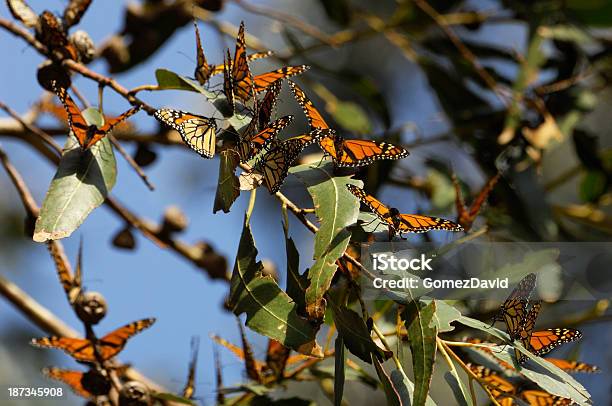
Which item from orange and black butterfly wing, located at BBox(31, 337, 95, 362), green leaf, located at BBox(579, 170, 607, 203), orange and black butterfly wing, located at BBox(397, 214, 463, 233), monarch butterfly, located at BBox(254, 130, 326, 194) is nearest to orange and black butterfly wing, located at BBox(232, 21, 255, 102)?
monarch butterfly, located at BBox(254, 130, 326, 194)

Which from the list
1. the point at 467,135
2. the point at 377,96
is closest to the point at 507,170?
the point at 467,135

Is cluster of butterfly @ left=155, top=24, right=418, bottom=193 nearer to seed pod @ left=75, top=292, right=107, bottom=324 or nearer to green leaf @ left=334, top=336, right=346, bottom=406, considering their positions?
green leaf @ left=334, top=336, right=346, bottom=406

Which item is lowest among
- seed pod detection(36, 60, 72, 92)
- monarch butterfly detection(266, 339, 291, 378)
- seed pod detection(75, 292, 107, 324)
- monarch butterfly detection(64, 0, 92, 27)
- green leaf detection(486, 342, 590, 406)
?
green leaf detection(486, 342, 590, 406)

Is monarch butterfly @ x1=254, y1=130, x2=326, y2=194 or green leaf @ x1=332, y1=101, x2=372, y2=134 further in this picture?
green leaf @ x1=332, y1=101, x2=372, y2=134

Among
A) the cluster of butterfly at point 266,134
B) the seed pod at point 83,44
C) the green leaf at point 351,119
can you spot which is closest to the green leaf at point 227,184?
the cluster of butterfly at point 266,134

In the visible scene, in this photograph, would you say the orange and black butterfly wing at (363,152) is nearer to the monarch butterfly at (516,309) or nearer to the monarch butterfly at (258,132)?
the monarch butterfly at (258,132)

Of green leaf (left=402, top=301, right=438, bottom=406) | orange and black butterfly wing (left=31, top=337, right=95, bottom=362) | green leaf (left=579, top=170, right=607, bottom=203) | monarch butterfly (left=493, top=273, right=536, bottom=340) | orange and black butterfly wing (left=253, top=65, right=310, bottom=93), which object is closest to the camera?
green leaf (left=402, top=301, right=438, bottom=406)

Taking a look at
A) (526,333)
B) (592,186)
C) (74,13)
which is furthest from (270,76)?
(592,186)
